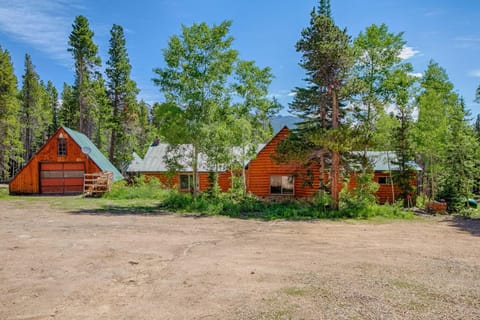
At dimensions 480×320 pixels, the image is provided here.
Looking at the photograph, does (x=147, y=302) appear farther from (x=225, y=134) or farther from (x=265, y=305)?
(x=225, y=134)

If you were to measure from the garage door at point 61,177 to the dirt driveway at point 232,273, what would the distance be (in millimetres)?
15422

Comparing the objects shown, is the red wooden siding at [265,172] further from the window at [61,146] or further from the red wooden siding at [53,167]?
the window at [61,146]

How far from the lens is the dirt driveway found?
15.1ft

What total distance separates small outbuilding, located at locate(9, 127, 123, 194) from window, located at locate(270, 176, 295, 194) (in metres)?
12.6

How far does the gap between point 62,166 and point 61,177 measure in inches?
34.8

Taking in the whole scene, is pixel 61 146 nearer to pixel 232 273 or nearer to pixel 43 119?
pixel 232 273

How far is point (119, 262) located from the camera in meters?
6.91

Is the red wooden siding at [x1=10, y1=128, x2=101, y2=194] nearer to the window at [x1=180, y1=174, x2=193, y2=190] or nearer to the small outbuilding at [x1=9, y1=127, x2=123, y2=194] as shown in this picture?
the small outbuilding at [x1=9, y1=127, x2=123, y2=194]

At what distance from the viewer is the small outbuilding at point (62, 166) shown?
83.6 ft

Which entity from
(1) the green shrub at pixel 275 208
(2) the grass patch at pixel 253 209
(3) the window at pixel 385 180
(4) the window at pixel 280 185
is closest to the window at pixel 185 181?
(4) the window at pixel 280 185

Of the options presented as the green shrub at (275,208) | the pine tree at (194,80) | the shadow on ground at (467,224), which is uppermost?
the pine tree at (194,80)

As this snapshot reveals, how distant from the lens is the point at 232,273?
623 cm

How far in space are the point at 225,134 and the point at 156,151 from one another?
1480cm

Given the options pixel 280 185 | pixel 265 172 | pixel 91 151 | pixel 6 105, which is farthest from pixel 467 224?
pixel 6 105
